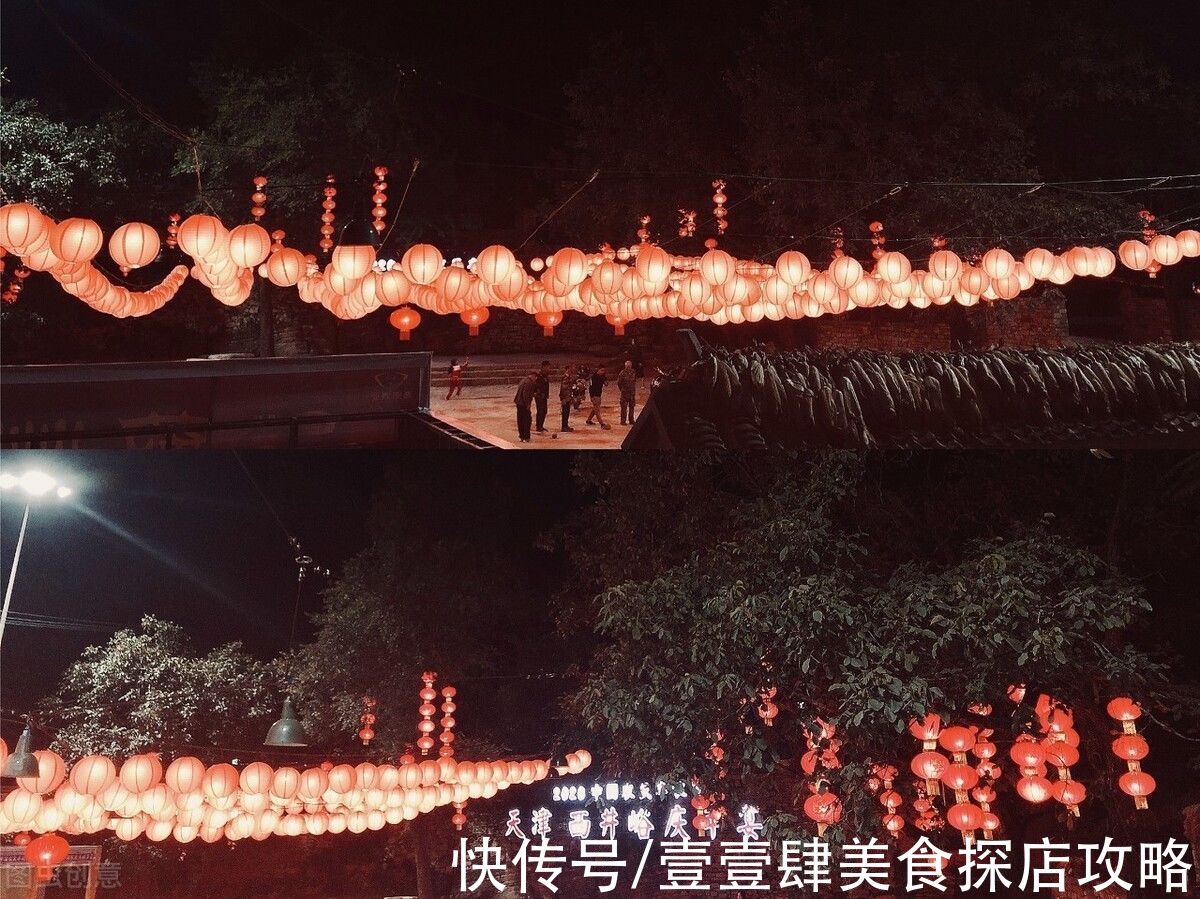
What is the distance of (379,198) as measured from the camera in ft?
30.3

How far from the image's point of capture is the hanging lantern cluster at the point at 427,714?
33.2 ft

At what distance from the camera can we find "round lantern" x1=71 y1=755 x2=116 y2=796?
512 cm

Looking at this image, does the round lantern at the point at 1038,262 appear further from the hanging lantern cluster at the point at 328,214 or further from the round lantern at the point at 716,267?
the hanging lantern cluster at the point at 328,214

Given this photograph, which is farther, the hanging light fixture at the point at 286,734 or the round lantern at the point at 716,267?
the hanging light fixture at the point at 286,734

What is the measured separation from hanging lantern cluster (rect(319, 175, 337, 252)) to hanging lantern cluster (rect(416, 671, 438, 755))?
4908 millimetres

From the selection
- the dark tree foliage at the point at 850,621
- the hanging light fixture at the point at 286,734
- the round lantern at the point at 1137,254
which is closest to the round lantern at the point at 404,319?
the dark tree foliage at the point at 850,621

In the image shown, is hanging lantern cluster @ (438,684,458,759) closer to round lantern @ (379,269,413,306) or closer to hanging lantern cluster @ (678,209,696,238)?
hanging lantern cluster @ (678,209,696,238)

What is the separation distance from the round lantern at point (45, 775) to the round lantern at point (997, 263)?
6.24 meters

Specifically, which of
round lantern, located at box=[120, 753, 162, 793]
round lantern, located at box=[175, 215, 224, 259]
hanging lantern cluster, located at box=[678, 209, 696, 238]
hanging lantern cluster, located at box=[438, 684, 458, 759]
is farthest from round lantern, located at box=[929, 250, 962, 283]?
hanging lantern cluster, located at box=[438, 684, 458, 759]

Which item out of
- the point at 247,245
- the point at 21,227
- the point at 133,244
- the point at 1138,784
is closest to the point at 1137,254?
the point at 1138,784

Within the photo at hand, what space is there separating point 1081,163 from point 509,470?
754 cm

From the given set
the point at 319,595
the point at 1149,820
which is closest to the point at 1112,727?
the point at 1149,820

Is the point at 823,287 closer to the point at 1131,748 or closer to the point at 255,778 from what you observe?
the point at 1131,748

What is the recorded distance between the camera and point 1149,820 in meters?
6.19
